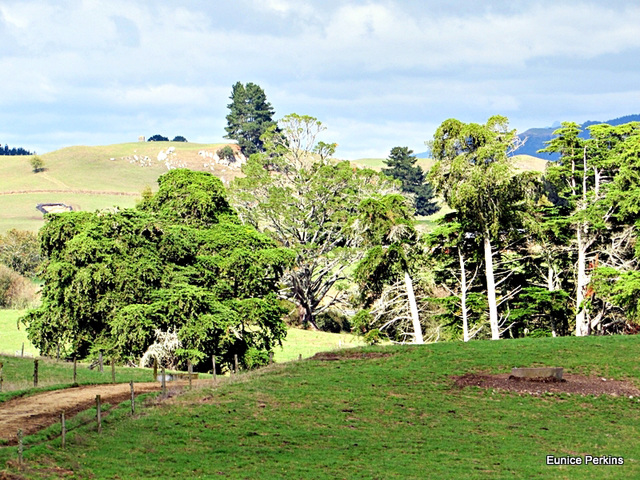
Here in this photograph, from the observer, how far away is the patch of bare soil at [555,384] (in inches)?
1358

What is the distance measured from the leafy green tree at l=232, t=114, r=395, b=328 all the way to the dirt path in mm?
47658

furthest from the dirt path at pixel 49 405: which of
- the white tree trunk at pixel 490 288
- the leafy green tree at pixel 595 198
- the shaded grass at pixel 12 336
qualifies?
the leafy green tree at pixel 595 198

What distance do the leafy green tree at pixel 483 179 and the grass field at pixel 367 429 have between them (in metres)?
13.3

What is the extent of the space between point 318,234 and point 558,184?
3366 centimetres

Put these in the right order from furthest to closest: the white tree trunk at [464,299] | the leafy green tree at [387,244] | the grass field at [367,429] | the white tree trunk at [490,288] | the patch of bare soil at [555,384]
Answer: the white tree trunk at [464,299]
the leafy green tree at [387,244]
the white tree trunk at [490,288]
the patch of bare soil at [555,384]
the grass field at [367,429]

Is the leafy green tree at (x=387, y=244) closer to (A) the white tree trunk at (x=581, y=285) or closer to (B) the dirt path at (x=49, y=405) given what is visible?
(A) the white tree trunk at (x=581, y=285)

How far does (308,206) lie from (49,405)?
58.6 metres

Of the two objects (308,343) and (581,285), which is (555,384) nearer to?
(581,285)

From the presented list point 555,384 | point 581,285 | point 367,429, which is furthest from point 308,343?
point 367,429

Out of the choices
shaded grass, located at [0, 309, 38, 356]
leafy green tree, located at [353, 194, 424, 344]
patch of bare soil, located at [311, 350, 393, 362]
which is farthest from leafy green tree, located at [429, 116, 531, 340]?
shaded grass, located at [0, 309, 38, 356]

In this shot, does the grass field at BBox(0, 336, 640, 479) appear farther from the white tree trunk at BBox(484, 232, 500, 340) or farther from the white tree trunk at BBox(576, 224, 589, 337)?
the white tree trunk at BBox(576, 224, 589, 337)

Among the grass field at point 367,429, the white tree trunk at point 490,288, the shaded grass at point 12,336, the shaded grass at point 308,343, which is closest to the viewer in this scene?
the grass field at point 367,429

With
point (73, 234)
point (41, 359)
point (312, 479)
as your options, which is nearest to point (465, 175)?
point (73, 234)

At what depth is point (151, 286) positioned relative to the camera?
156 feet
